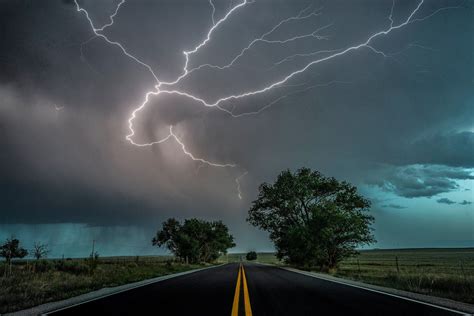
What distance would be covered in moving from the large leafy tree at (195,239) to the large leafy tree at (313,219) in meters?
21.4

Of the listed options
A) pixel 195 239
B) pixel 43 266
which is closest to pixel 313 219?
pixel 43 266

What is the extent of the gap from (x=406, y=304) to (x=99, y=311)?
650cm

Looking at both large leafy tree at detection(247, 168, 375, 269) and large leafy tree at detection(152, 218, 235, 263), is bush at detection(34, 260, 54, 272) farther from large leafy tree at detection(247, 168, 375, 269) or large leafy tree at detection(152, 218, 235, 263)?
large leafy tree at detection(152, 218, 235, 263)

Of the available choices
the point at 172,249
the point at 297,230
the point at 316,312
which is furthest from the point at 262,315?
the point at 172,249

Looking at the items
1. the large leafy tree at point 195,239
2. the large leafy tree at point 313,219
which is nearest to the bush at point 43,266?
the large leafy tree at point 313,219

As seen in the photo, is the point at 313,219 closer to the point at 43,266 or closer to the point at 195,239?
the point at 43,266

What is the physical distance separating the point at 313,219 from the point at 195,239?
111 ft

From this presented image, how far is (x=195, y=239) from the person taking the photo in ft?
178

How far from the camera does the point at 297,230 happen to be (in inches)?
1027

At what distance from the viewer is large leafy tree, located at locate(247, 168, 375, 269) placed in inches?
939

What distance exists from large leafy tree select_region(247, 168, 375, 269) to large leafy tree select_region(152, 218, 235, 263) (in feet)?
70.2

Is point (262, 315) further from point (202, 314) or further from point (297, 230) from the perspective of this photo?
point (297, 230)

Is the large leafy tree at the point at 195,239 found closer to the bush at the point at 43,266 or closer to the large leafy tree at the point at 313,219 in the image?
the large leafy tree at the point at 313,219

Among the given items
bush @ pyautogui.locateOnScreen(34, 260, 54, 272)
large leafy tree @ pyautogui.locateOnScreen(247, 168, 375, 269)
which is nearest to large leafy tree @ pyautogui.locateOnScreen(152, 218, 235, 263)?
large leafy tree @ pyautogui.locateOnScreen(247, 168, 375, 269)
